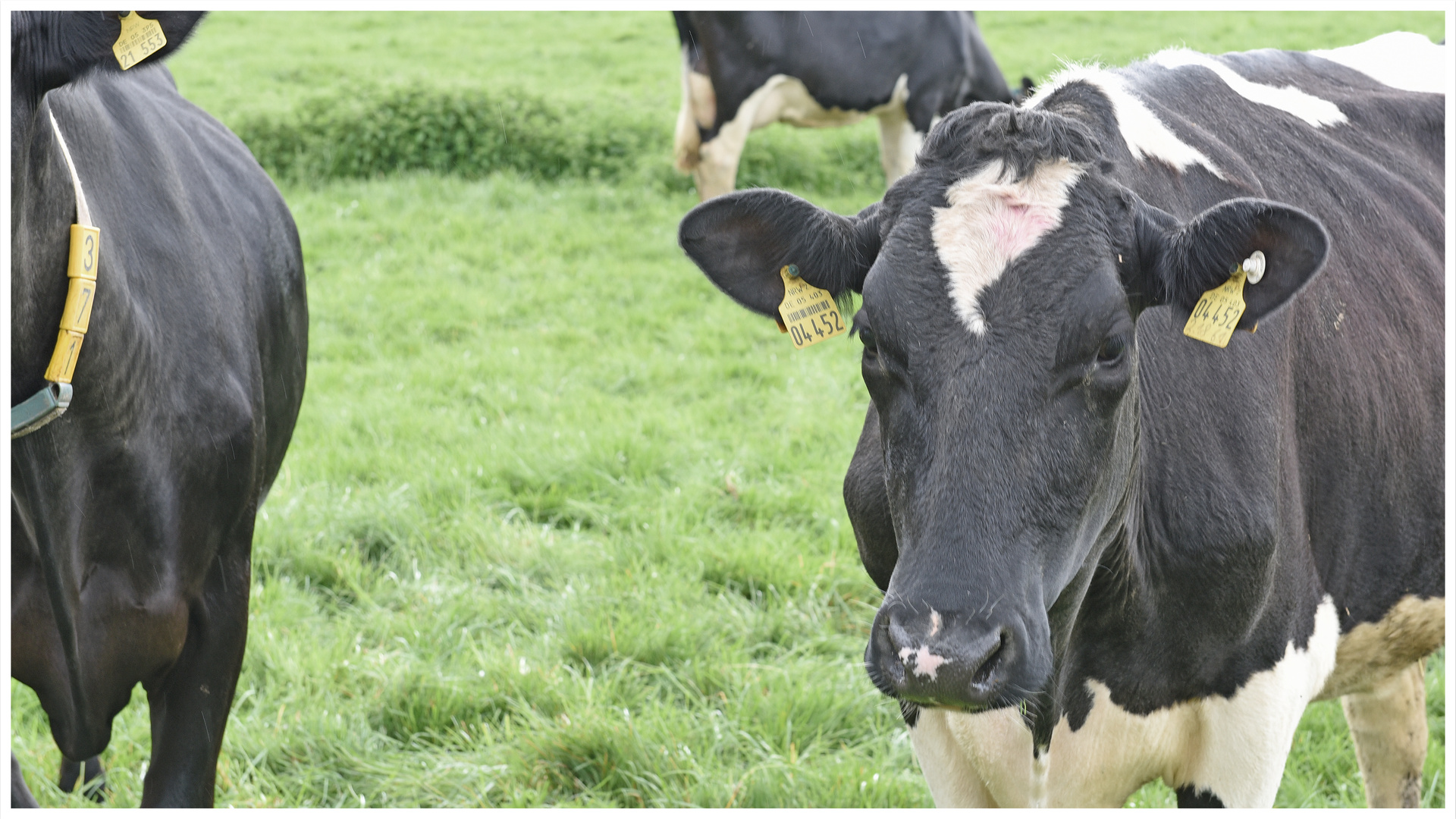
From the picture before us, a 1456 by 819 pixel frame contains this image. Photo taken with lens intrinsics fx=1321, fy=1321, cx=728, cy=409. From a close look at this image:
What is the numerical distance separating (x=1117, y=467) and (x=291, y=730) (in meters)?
2.44

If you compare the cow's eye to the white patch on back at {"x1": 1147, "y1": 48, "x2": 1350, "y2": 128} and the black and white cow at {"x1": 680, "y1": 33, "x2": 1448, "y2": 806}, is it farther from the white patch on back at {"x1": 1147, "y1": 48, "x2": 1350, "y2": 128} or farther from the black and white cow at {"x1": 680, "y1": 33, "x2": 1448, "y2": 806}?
the white patch on back at {"x1": 1147, "y1": 48, "x2": 1350, "y2": 128}

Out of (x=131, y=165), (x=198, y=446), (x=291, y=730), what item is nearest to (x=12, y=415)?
(x=198, y=446)

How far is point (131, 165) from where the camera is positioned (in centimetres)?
282

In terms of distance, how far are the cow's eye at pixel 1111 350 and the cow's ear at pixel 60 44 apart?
1.62 m

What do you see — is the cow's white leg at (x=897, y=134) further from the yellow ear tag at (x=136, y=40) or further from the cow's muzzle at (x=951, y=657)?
the cow's muzzle at (x=951, y=657)

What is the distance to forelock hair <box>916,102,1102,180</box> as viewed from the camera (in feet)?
7.38

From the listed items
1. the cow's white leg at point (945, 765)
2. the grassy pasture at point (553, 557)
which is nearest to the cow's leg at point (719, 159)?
the grassy pasture at point (553, 557)

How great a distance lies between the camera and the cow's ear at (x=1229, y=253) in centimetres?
212

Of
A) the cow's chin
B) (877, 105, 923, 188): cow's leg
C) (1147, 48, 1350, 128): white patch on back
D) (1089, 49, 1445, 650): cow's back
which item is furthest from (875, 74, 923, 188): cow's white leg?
the cow's chin

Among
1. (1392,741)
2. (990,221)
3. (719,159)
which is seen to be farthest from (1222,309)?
(719,159)

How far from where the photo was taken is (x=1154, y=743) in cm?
259

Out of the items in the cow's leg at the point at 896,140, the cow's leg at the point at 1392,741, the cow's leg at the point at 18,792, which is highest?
the cow's leg at the point at 1392,741

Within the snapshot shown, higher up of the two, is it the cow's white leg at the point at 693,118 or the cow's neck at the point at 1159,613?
the cow's neck at the point at 1159,613

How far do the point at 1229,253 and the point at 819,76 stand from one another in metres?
8.07
